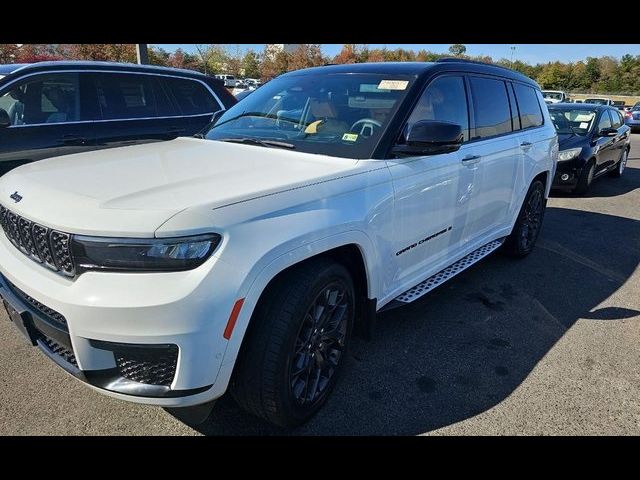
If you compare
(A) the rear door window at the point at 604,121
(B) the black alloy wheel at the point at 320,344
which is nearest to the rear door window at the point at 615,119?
(A) the rear door window at the point at 604,121

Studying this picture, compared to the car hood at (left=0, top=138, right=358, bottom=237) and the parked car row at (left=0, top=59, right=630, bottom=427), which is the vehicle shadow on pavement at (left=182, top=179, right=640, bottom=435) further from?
the car hood at (left=0, top=138, right=358, bottom=237)

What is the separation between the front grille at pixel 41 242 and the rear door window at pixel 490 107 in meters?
3.00

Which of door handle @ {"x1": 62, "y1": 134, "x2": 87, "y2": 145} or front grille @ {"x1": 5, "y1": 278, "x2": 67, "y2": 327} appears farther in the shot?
door handle @ {"x1": 62, "y1": 134, "x2": 87, "y2": 145}

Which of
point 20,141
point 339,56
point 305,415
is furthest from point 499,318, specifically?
point 339,56

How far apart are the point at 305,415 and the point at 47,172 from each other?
1.85m

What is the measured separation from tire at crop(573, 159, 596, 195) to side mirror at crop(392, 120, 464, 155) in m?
7.01

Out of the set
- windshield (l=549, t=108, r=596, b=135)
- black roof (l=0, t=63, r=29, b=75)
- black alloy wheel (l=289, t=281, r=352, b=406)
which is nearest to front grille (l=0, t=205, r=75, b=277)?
black alloy wheel (l=289, t=281, r=352, b=406)

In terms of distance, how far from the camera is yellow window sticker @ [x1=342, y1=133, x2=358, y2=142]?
2859 millimetres

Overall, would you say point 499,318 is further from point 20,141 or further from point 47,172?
point 20,141

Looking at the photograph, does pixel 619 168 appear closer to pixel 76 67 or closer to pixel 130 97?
pixel 130 97

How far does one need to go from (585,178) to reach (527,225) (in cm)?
451

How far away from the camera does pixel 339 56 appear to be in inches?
2170

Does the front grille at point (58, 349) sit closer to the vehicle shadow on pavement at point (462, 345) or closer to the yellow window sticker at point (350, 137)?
the vehicle shadow on pavement at point (462, 345)

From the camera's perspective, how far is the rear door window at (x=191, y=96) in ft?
19.1
